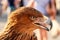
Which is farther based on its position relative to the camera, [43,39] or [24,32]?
[43,39]

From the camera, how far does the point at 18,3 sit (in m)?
2.12

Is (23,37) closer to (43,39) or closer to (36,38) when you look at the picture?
(36,38)

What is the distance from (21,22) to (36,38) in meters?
0.12

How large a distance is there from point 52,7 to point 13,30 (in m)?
1.08

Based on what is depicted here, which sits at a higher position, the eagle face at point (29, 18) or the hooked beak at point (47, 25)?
the eagle face at point (29, 18)

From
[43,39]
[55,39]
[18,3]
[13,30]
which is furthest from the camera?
[55,39]

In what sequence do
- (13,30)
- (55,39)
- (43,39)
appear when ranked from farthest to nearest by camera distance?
(55,39)
(43,39)
(13,30)

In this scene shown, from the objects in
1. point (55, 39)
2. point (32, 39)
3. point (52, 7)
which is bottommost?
point (55, 39)

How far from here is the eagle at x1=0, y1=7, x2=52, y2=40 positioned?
55.3 inches

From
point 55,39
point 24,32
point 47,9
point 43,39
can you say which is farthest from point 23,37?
point 55,39

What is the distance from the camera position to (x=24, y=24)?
57.0 inches

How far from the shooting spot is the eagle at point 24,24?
1.41 metres

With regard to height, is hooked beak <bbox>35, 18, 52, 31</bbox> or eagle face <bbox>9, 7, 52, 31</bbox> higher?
eagle face <bbox>9, 7, 52, 31</bbox>

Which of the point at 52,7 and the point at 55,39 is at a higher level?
the point at 52,7
